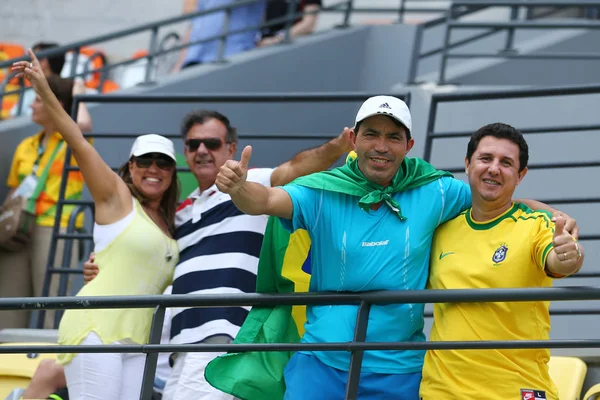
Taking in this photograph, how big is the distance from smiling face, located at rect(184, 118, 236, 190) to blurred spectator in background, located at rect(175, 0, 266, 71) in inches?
169

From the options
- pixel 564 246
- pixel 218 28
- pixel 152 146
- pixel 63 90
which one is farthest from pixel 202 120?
pixel 218 28

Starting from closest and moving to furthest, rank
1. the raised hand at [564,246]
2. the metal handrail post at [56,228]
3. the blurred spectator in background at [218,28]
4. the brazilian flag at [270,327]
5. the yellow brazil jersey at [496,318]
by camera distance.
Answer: the raised hand at [564,246], the yellow brazil jersey at [496,318], the brazilian flag at [270,327], the metal handrail post at [56,228], the blurred spectator in background at [218,28]

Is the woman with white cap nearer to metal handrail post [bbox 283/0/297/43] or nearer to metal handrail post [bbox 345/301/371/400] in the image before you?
metal handrail post [bbox 345/301/371/400]

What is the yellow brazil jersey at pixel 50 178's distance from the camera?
25.0ft

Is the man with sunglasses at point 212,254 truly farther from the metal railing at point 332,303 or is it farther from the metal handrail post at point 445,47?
the metal handrail post at point 445,47

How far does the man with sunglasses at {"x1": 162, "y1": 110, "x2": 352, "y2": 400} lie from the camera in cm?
512

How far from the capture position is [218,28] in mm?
10094

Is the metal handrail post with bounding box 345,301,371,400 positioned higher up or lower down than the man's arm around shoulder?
lower down

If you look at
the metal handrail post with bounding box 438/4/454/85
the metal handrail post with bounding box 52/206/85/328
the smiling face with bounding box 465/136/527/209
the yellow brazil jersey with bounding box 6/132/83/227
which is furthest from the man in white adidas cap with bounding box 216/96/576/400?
the metal handrail post with bounding box 438/4/454/85

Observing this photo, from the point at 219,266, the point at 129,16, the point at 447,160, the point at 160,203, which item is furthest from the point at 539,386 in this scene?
the point at 129,16

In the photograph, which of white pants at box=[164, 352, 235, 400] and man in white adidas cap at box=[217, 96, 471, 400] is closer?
man in white adidas cap at box=[217, 96, 471, 400]

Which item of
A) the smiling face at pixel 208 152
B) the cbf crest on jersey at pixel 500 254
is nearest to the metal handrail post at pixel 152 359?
the smiling face at pixel 208 152

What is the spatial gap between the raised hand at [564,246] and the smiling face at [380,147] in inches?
30.8

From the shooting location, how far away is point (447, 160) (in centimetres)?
745
